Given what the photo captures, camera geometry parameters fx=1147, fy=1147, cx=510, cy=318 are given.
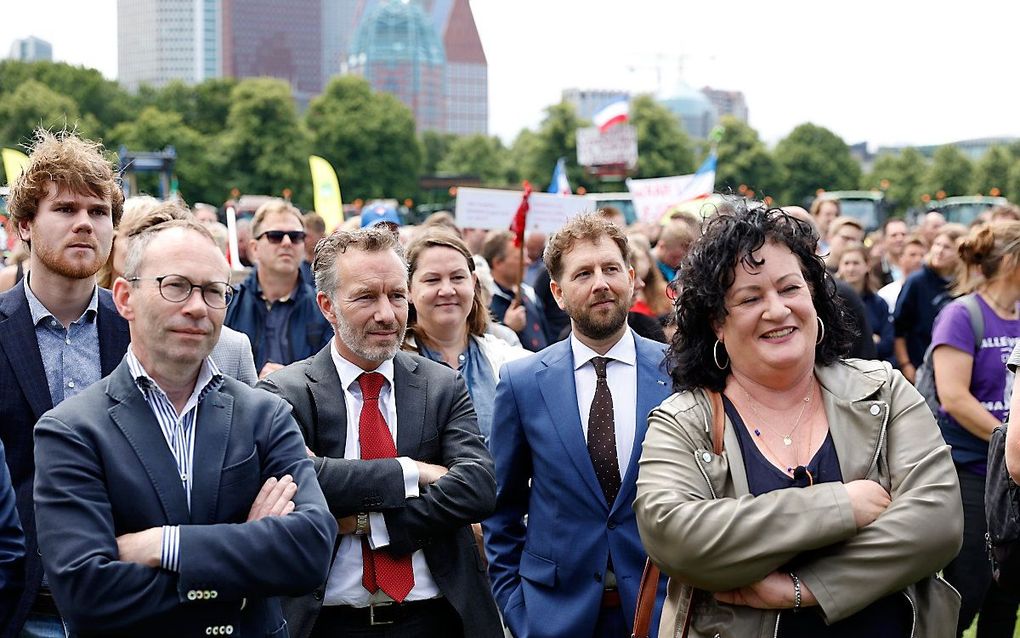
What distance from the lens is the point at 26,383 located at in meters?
3.67

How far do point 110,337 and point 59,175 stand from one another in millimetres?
580

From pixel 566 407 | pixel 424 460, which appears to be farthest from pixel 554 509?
pixel 424 460

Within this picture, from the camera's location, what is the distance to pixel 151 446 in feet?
9.96

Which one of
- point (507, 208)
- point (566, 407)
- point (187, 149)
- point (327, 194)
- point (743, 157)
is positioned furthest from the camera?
point (743, 157)

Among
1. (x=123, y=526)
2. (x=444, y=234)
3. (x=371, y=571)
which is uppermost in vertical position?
(x=444, y=234)

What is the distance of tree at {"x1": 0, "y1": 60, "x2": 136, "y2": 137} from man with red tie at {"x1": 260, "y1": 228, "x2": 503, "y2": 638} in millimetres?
73858

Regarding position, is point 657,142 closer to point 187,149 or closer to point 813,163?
point 813,163

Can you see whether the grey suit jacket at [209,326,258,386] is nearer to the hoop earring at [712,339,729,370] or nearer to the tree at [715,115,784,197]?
the hoop earring at [712,339,729,370]

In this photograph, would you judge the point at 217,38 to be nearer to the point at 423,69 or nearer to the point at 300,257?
the point at 423,69

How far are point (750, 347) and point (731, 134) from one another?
78.3 m

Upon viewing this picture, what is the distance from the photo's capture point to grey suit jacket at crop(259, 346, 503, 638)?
150 inches

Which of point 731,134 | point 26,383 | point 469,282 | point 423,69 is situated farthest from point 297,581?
point 423,69

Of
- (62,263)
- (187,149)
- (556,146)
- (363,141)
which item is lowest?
(62,263)

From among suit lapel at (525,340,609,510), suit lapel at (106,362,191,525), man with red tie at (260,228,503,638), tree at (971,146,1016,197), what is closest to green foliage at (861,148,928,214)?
tree at (971,146,1016,197)
